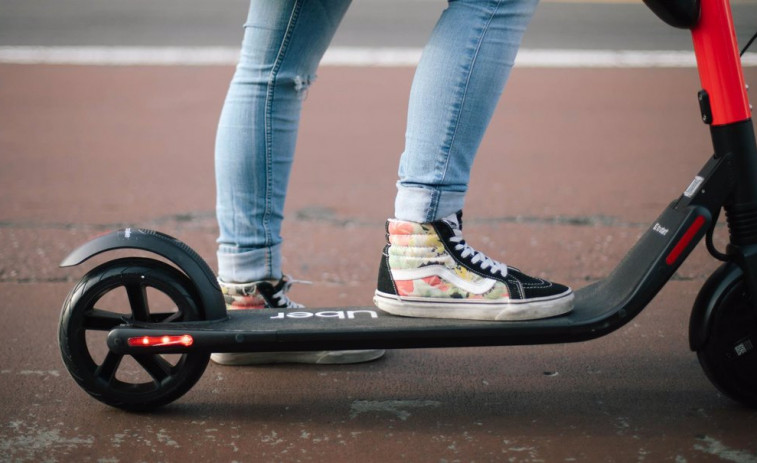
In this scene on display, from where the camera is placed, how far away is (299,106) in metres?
2.76

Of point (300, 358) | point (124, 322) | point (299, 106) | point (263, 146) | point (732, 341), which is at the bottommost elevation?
point (300, 358)

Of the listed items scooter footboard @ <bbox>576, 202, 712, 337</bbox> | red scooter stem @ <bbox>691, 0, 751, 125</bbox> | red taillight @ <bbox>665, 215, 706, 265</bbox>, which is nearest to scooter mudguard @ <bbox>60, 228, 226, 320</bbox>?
scooter footboard @ <bbox>576, 202, 712, 337</bbox>

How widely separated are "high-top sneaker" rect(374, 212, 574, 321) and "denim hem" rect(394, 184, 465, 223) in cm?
2

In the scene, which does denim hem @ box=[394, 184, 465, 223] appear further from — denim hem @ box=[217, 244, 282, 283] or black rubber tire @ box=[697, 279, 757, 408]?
black rubber tire @ box=[697, 279, 757, 408]

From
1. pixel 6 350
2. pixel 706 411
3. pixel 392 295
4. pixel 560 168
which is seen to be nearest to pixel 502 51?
pixel 392 295

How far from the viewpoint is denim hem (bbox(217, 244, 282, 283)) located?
2.73 meters

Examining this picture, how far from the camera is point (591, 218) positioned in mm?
4461

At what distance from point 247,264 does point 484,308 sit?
0.77m

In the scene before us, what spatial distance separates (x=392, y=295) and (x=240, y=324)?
0.40 metres

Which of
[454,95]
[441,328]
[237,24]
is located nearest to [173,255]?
[441,328]

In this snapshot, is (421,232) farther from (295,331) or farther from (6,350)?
(6,350)

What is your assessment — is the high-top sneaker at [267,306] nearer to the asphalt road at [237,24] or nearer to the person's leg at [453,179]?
the person's leg at [453,179]

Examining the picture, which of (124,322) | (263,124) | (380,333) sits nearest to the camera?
(380,333)

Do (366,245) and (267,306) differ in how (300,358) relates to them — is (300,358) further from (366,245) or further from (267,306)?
(366,245)
